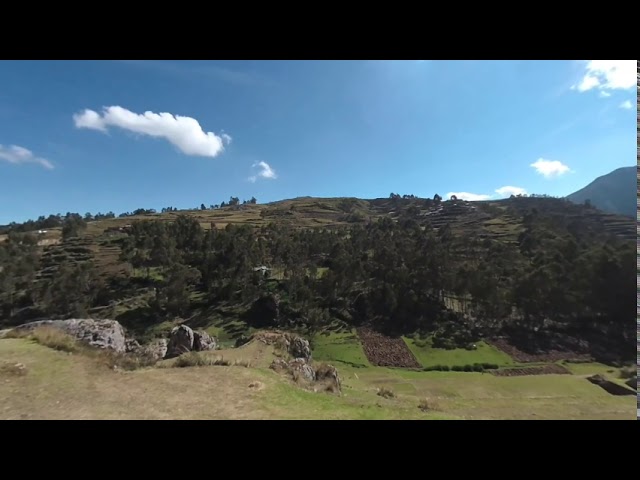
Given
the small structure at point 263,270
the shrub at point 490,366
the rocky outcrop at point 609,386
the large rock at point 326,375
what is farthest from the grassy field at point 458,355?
the small structure at point 263,270

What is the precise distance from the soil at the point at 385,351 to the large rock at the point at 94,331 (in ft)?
72.1

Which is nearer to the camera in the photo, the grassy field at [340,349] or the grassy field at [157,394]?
the grassy field at [157,394]

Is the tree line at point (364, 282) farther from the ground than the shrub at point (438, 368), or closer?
farther from the ground

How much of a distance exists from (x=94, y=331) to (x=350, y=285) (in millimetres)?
34827

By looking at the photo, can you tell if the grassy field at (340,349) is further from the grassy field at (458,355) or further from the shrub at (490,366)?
the shrub at (490,366)

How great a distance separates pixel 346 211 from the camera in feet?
488

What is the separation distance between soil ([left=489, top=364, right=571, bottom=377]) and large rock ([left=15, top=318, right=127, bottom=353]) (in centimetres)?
2672

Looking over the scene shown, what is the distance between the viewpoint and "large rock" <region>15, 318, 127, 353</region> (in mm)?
15195

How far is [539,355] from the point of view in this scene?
31.6m

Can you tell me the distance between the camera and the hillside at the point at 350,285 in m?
29.5

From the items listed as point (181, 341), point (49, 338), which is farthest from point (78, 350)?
point (181, 341)

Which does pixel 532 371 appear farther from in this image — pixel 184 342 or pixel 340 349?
pixel 184 342
